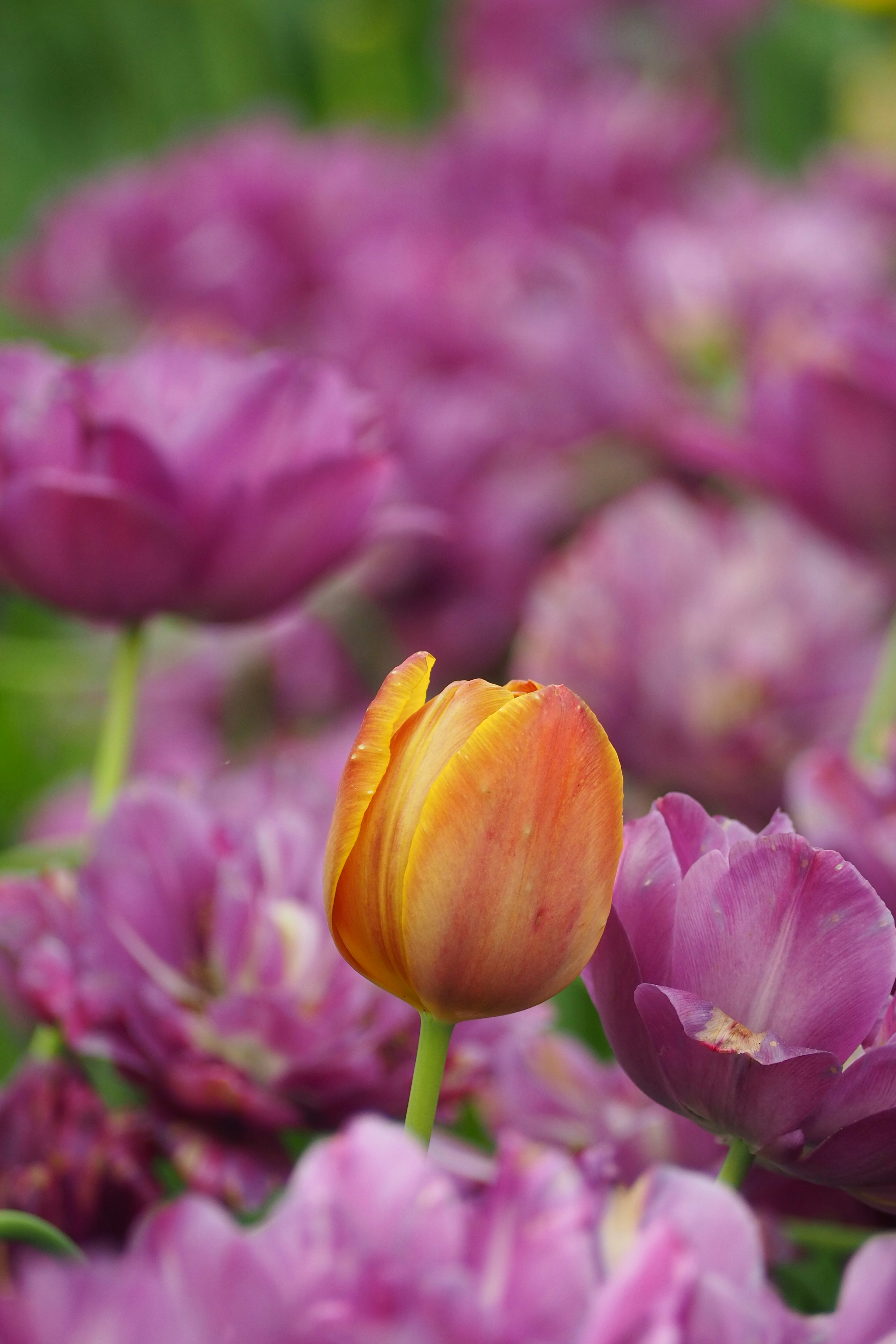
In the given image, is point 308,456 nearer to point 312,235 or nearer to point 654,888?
point 654,888

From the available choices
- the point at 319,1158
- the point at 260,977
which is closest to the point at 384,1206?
the point at 319,1158

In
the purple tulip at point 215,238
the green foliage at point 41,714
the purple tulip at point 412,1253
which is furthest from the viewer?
the purple tulip at point 215,238

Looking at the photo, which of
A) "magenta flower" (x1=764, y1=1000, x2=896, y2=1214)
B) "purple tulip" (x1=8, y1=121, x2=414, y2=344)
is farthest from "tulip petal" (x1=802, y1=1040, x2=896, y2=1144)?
"purple tulip" (x1=8, y1=121, x2=414, y2=344)

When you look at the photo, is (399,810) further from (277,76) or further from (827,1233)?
(277,76)

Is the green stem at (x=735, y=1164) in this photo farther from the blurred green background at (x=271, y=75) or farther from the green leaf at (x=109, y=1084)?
the blurred green background at (x=271, y=75)

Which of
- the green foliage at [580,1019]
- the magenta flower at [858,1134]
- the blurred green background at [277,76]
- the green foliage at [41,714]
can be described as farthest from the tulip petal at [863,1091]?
the blurred green background at [277,76]

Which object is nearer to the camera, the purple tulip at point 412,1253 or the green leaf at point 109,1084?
the purple tulip at point 412,1253

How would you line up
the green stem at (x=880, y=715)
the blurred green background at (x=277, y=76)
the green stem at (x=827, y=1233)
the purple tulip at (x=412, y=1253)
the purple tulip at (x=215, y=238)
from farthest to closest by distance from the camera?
the blurred green background at (x=277, y=76) < the purple tulip at (x=215, y=238) < the green stem at (x=880, y=715) < the green stem at (x=827, y=1233) < the purple tulip at (x=412, y=1253)

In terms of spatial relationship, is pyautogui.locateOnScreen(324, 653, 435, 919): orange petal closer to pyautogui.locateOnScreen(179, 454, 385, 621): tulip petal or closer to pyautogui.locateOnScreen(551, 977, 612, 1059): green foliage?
pyautogui.locateOnScreen(179, 454, 385, 621): tulip petal
